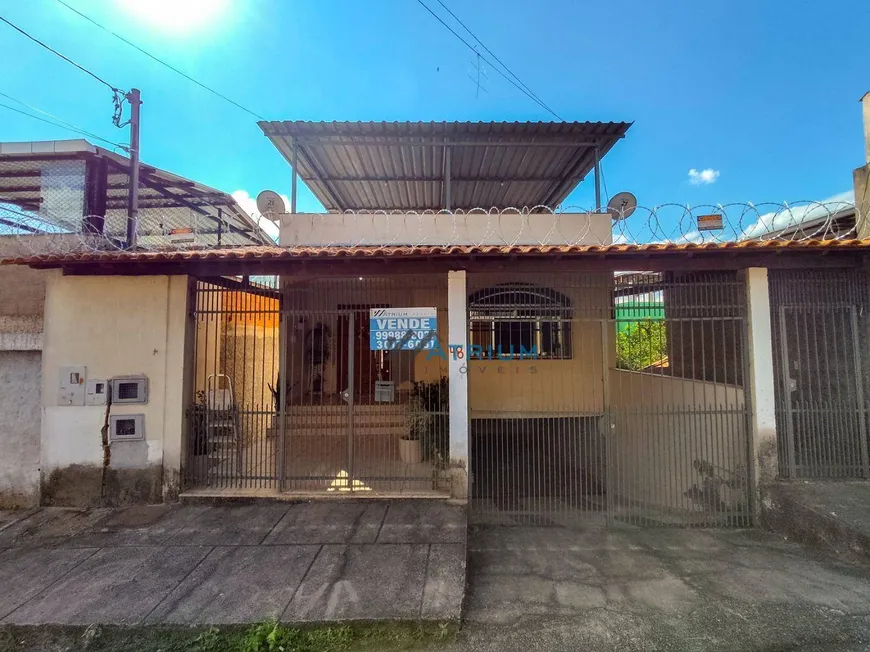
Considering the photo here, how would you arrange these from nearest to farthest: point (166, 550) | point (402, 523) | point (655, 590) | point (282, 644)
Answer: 1. point (282, 644)
2. point (655, 590)
3. point (166, 550)
4. point (402, 523)

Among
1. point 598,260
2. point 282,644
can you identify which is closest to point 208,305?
point 282,644

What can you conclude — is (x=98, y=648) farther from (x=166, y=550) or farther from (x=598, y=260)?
(x=598, y=260)

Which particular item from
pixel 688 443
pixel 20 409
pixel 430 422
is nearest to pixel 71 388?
pixel 20 409

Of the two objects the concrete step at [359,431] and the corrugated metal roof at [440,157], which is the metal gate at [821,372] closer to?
the corrugated metal roof at [440,157]

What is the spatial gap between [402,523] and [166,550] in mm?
2279

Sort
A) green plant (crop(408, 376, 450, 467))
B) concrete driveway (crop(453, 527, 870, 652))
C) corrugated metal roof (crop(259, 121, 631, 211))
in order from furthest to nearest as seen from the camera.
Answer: corrugated metal roof (crop(259, 121, 631, 211)) → green plant (crop(408, 376, 450, 467)) → concrete driveway (crop(453, 527, 870, 652))

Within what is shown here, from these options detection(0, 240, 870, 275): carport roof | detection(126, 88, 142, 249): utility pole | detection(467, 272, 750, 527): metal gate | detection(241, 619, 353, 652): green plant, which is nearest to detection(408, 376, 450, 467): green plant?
detection(467, 272, 750, 527): metal gate

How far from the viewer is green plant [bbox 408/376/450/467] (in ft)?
17.7

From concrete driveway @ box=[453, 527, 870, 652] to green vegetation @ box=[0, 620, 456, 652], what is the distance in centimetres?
42

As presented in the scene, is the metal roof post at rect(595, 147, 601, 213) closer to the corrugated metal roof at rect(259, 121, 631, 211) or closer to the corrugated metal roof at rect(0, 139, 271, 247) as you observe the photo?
the corrugated metal roof at rect(259, 121, 631, 211)

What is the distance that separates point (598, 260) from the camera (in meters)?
4.93

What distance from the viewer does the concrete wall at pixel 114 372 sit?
16.2 feet

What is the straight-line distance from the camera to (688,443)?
5.34 meters

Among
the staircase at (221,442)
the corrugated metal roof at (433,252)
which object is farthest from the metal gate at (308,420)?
the corrugated metal roof at (433,252)
